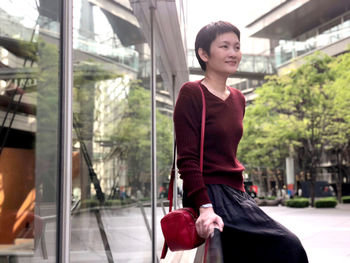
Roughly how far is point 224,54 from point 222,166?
17.2 inches

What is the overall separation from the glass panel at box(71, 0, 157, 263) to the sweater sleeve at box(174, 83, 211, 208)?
493 mm

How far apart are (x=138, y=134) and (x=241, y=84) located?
3087cm

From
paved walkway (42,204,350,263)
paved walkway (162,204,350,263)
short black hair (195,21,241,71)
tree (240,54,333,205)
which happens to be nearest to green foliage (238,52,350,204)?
tree (240,54,333,205)

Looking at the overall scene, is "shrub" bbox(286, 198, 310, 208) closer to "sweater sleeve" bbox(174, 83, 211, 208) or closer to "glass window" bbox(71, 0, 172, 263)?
"glass window" bbox(71, 0, 172, 263)

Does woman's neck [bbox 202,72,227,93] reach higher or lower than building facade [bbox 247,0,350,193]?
lower

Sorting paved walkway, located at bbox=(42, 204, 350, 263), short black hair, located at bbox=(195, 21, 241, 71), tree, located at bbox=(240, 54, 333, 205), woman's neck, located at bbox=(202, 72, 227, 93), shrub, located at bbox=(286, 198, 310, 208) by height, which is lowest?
shrub, located at bbox=(286, 198, 310, 208)

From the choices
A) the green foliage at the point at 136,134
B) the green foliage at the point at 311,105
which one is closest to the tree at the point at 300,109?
the green foliage at the point at 311,105

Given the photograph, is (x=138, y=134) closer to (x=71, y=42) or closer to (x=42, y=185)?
(x=71, y=42)

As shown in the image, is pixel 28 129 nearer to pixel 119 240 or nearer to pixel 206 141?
pixel 206 141

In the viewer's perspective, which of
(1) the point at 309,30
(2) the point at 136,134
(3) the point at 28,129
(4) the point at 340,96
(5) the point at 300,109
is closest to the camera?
(3) the point at 28,129

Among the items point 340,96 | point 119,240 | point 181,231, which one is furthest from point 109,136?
point 340,96

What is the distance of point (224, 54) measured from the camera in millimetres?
1741

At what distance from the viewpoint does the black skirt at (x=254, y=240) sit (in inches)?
57.7

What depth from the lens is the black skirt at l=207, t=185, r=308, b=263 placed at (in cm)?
147
